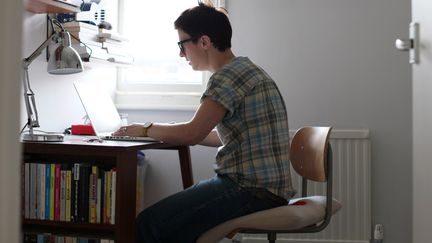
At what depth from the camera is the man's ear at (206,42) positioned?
180 centimetres

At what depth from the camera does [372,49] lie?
8.70ft

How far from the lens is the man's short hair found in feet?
5.89

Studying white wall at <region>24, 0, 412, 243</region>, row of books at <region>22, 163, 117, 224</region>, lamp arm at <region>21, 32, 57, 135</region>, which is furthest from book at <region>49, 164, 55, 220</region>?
white wall at <region>24, 0, 412, 243</region>

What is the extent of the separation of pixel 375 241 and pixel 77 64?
1747 mm

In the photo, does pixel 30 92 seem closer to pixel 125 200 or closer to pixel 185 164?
pixel 125 200

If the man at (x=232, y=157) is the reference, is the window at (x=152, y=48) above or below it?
above

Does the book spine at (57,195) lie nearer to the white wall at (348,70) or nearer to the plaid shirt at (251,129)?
the plaid shirt at (251,129)

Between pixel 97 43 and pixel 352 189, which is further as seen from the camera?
pixel 352 189

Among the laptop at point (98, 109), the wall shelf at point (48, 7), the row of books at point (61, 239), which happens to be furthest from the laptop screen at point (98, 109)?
the row of books at point (61, 239)

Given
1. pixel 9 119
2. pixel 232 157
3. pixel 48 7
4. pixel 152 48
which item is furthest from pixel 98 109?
pixel 9 119

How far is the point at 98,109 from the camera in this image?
7.10ft

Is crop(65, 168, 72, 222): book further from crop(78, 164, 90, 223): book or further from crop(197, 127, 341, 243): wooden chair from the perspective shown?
crop(197, 127, 341, 243): wooden chair

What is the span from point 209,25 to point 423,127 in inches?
31.3

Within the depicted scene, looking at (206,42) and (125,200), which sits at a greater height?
(206,42)
